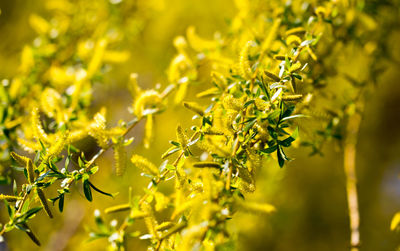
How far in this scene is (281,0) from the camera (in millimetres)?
753

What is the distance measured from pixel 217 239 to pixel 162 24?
4.71 feet

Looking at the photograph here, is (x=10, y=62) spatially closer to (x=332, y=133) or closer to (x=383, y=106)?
(x=332, y=133)

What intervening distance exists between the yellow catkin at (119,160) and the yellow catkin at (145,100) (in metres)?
0.08

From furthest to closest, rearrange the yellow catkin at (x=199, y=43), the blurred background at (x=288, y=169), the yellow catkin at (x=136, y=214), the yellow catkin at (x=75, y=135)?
the blurred background at (x=288, y=169) < the yellow catkin at (x=199, y=43) < the yellow catkin at (x=75, y=135) < the yellow catkin at (x=136, y=214)

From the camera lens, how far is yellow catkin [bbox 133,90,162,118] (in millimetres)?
562

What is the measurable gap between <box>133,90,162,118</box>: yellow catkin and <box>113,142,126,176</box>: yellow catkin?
8 centimetres

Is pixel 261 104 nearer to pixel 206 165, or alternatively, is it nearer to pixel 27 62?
pixel 206 165

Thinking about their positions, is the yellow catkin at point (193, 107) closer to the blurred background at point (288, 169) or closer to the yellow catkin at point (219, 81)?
the yellow catkin at point (219, 81)

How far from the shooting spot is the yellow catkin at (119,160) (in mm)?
476

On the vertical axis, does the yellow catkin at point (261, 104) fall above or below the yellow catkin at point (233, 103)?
below

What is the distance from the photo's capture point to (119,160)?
1.61 ft

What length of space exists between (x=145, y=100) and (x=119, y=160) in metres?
0.12

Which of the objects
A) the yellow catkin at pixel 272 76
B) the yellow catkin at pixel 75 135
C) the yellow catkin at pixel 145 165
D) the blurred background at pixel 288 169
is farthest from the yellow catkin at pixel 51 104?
the blurred background at pixel 288 169

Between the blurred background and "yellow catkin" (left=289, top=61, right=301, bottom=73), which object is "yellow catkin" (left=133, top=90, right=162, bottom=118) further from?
the blurred background
